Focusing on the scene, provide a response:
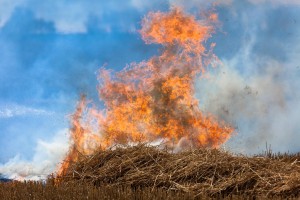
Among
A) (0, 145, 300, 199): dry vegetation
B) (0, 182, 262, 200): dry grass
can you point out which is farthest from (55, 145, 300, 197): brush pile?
(0, 182, 262, 200): dry grass

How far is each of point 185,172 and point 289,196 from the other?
6.26 feet

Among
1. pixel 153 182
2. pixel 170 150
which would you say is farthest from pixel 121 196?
pixel 170 150

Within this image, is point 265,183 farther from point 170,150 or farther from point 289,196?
point 170,150

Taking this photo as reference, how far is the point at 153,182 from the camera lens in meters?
9.34

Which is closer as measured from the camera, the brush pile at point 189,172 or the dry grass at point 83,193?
the dry grass at point 83,193

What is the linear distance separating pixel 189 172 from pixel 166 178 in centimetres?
43

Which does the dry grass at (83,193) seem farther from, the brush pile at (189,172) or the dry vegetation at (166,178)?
the brush pile at (189,172)

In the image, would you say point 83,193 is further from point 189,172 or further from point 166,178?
point 189,172

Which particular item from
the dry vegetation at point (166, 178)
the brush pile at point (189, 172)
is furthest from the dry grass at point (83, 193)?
the brush pile at point (189, 172)

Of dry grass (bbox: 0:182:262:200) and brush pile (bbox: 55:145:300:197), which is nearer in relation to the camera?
dry grass (bbox: 0:182:262:200)

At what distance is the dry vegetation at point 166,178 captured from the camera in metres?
8.39

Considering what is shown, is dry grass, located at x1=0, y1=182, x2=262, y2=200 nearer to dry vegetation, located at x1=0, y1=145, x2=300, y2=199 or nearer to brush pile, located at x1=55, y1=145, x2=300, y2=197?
dry vegetation, located at x1=0, y1=145, x2=300, y2=199

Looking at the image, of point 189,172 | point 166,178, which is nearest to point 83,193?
point 166,178

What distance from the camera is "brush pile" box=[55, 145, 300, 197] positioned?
8469 mm
